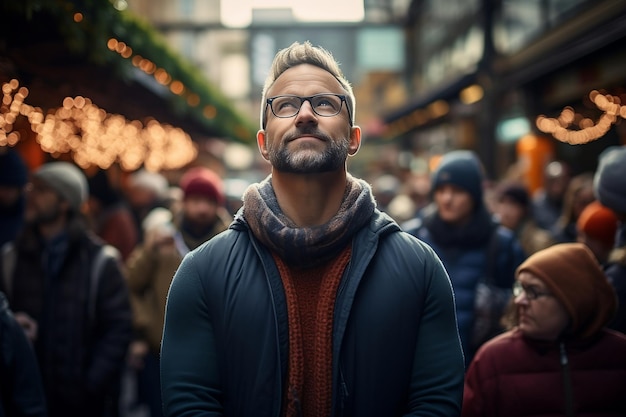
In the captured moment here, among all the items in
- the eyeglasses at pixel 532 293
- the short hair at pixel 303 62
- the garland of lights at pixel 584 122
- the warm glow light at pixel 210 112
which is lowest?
the eyeglasses at pixel 532 293

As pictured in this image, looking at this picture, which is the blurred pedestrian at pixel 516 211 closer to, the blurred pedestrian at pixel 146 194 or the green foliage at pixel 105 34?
the green foliage at pixel 105 34

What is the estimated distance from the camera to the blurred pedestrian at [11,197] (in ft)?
15.5

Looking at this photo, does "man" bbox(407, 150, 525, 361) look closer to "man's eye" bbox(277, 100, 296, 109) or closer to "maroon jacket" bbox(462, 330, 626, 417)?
"maroon jacket" bbox(462, 330, 626, 417)

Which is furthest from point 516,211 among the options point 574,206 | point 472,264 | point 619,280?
point 619,280

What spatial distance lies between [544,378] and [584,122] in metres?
9.72

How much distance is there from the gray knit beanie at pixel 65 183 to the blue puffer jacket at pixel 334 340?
2.87 meters

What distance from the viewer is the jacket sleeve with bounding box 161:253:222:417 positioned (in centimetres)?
213

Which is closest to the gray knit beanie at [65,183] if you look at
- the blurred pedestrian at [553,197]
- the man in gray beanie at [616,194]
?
the man in gray beanie at [616,194]

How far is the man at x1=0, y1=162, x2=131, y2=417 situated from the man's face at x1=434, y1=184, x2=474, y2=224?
2297 millimetres

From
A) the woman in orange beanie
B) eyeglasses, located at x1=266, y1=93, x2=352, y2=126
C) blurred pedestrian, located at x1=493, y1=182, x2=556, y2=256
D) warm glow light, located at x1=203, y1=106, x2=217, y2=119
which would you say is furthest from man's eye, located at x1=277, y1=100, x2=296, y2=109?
warm glow light, located at x1=203, y1=106, x2=217, y2=119

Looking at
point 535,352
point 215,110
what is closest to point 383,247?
point 535,352

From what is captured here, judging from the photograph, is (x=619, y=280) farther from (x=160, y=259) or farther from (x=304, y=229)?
(x=160, y=259)

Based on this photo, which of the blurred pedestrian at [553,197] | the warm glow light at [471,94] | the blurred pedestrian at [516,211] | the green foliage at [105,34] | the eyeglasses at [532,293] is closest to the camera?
the eyeglasses at [532,293]

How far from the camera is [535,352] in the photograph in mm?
3096
